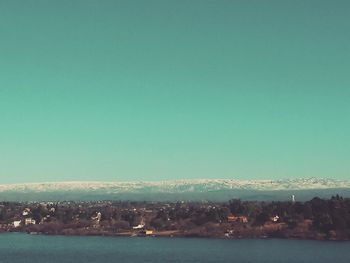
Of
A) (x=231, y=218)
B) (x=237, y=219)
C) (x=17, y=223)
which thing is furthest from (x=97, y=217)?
(x=237, y=219)

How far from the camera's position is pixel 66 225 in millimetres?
158375

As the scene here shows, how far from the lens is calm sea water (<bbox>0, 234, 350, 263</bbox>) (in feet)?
296

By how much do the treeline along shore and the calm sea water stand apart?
29.5 feet

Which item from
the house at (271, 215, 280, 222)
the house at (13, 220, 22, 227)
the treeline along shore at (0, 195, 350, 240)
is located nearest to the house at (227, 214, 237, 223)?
the treeline along shore at (0, 195, 350, 240)

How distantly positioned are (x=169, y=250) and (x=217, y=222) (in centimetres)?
4100

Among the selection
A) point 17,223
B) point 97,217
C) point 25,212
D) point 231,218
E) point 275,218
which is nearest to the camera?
point 275,218

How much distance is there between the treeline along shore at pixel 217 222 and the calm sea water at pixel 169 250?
8980 millimetres

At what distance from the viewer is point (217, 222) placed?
143 metres

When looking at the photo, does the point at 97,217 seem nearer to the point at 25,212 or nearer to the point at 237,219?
the point at 25,212

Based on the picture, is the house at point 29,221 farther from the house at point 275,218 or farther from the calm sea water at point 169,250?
the house at point 275,218

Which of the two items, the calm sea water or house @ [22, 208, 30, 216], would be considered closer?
the calm sea water

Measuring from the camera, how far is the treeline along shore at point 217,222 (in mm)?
125688

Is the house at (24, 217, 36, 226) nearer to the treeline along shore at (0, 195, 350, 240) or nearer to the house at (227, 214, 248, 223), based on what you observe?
the treeline along shore at (0, 195, 350, 240)

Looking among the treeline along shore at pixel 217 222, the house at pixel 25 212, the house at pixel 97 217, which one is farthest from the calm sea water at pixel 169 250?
the house at pixel 25 212
